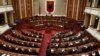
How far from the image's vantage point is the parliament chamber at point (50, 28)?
1342 cm

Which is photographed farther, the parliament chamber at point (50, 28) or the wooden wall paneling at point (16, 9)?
the wooden wall paneling at point (16, 9)

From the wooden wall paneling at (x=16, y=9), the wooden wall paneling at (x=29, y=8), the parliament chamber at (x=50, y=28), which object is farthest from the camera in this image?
the wooden wall paneling at (x=29, y=8)

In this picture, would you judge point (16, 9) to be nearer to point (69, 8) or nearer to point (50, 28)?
point (50, 28)

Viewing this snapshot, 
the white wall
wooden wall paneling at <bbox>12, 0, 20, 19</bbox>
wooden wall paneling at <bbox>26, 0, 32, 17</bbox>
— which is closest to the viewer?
wooden wall paneling at <bbox>12, 0, 20, 19</bbox>

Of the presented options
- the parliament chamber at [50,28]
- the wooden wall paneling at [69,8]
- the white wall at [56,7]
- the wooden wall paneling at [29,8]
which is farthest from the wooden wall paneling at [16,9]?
the wooden wall paneling at [69,8]

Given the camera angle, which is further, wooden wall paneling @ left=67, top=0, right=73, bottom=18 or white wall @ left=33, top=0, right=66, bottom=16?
white wall @ left=33, top=0, right=66, bottom=16

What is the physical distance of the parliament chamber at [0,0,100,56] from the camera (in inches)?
528

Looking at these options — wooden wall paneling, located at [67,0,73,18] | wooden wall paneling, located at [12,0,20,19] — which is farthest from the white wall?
wooden wall paneling, located at [12,0,20,19]

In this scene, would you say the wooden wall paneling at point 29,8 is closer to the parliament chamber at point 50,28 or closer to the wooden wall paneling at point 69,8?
the parliament chamber at point 50,28

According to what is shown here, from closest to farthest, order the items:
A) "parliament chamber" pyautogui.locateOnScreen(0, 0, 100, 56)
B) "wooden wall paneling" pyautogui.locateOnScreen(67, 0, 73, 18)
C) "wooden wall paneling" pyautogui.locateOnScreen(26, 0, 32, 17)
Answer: "parliament chamber" pyautogui.locateOnScreen(0, 0, 100, 56) → "wooden wall paneling" pyautogui.locateOnScreen(67, 0, 73, 18) → "wooden wall paneling" pyautogui.locateOnScreen(26, 0, 32, 17)

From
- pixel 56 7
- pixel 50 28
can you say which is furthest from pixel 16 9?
pixel 56 7

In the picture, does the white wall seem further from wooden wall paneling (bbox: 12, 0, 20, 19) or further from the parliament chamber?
wooden wall paneling (bbox: 12, 0, 20, 19)

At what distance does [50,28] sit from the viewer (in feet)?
83.4

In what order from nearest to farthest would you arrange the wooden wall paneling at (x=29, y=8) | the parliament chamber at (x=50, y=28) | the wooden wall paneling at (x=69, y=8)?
the parliament chamber at (x=50, y=28) → the wooden wall paneling at (x=69, y=8) → the wooden wall paneling at (x=29, y=8)
